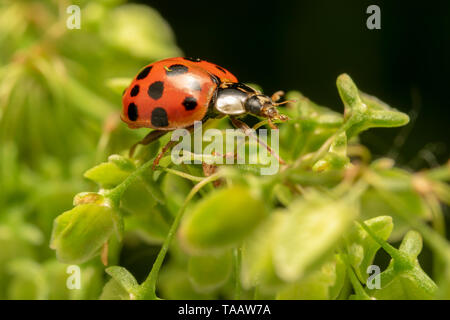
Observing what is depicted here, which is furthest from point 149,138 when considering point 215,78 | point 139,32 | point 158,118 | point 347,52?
point 347,52

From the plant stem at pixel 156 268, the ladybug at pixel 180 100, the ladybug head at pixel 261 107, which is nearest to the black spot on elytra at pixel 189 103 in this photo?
the ladybug at pixel 180 100

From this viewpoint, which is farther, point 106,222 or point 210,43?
point 210,43

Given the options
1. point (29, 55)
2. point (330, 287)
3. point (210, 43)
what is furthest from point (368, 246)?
point (210, 43)

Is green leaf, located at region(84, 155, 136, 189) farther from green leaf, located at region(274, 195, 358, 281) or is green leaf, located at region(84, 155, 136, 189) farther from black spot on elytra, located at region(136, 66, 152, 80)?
green leaf, located at region(274, 195, 358, 281)

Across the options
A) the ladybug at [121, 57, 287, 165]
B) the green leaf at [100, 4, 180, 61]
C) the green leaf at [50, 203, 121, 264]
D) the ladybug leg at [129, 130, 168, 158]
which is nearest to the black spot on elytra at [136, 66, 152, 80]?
the ladybug at [121, 57, 287, 165]

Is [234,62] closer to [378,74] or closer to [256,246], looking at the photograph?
[378,74]

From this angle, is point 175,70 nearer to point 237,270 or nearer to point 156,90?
point 156,90

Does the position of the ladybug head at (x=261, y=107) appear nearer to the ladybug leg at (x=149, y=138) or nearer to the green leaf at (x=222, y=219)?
the ladybug leg at (x=149, y=138)
